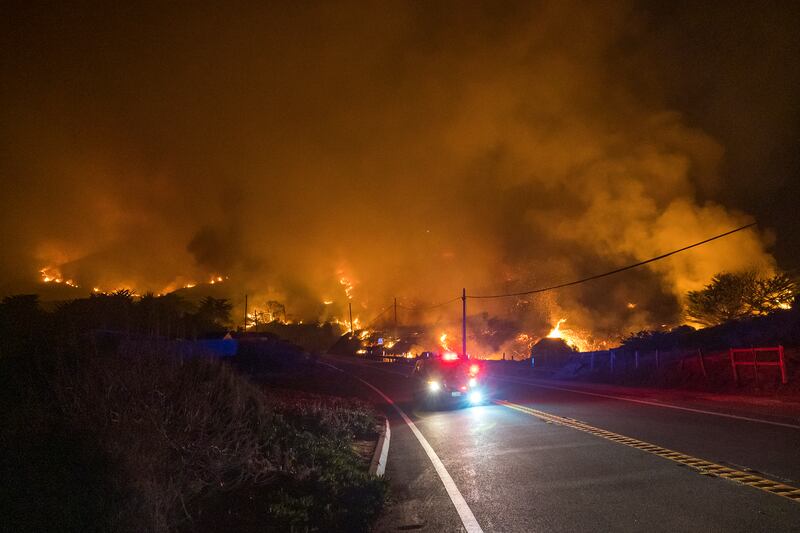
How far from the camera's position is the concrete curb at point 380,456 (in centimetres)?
714

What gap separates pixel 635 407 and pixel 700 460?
6.95 m

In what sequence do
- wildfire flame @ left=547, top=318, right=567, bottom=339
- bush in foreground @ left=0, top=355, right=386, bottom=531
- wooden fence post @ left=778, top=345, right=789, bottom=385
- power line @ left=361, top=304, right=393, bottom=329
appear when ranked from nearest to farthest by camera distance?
bush in foreground @ left=0, top=355, right=386, bottom=531, wooden fence post @ left=778, top=345, right=789, bottom=385, wildfire flame @ left=547, top=318, right=567, bottom=339, power line @ left=361, top=304, right=393, bottom=329

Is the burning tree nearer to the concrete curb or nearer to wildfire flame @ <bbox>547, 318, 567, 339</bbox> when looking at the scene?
wildfire flame @ <bbox>547, 318, 567, 339</bbox>

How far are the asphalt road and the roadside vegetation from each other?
903mm

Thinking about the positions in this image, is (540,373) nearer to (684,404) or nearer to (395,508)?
(684,404)

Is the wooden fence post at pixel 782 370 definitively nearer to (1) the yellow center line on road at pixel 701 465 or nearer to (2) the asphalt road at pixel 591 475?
(2) the asphalt road at pixel 591 475

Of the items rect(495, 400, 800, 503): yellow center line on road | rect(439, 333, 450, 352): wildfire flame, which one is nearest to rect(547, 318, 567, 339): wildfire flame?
rect(439, 333, 450, 352): wildfire flame

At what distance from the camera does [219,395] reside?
21.7 ft

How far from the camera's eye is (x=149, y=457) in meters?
4.45

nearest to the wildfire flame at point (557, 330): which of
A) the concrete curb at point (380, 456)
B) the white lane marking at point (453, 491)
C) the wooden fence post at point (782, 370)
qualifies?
the wooden fence post at point (782, 370)

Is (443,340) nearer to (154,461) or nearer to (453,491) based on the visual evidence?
(453,491)

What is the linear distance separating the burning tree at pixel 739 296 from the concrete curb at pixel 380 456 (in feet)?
132

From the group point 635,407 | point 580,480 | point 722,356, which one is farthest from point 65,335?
point 722,356

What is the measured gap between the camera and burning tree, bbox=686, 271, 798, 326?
39938mm
